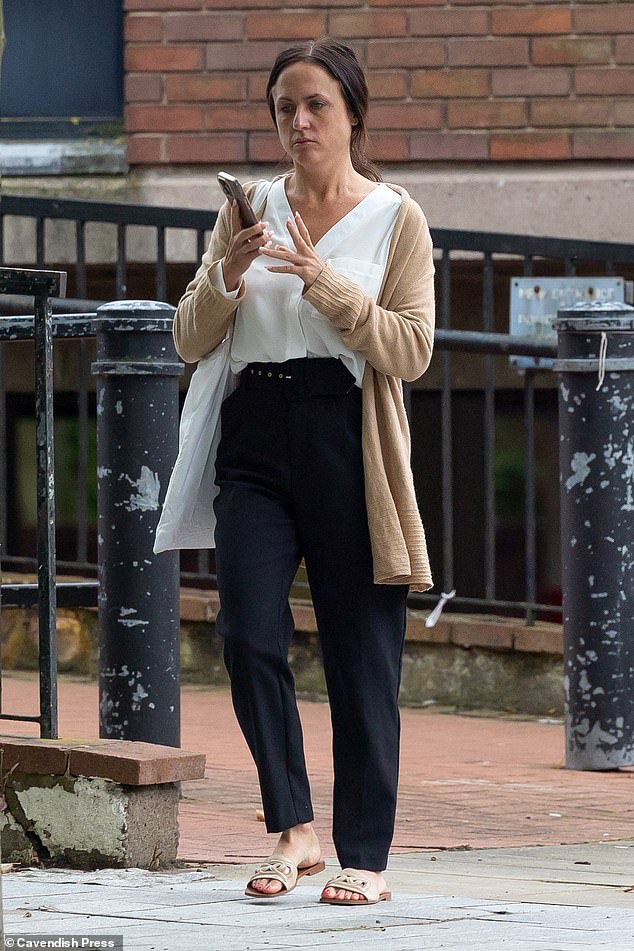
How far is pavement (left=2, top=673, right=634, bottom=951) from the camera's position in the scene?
11.3 ft

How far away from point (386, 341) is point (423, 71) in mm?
5354

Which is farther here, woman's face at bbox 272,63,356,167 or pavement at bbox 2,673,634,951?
woman's face at bbox 272,63,356,167

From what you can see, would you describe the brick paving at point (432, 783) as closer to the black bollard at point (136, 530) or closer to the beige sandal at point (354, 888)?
the black bollard at point (136, 530)

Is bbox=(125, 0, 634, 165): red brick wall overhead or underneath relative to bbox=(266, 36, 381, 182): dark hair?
overhead

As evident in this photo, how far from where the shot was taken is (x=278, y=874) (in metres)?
3.86

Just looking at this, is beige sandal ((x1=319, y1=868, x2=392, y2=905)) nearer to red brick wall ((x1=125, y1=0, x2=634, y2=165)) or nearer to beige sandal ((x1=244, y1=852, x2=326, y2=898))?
beige sandal ((x1=244, y1=852, x2=326, y2=898))

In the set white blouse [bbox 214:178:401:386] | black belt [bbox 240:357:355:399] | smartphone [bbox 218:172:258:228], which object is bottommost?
black belt [bbox 240:357:355:399]

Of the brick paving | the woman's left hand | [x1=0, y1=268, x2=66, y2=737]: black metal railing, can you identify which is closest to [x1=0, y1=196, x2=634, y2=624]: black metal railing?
the brick paving

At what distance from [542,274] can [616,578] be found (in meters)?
3.34

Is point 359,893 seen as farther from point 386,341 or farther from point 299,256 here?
point 299,256

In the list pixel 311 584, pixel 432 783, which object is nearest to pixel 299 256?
pixel 311 584

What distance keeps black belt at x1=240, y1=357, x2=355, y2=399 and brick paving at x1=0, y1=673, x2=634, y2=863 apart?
1193 mm

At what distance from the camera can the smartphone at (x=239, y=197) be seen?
3.73 m

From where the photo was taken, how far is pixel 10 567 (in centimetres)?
876
